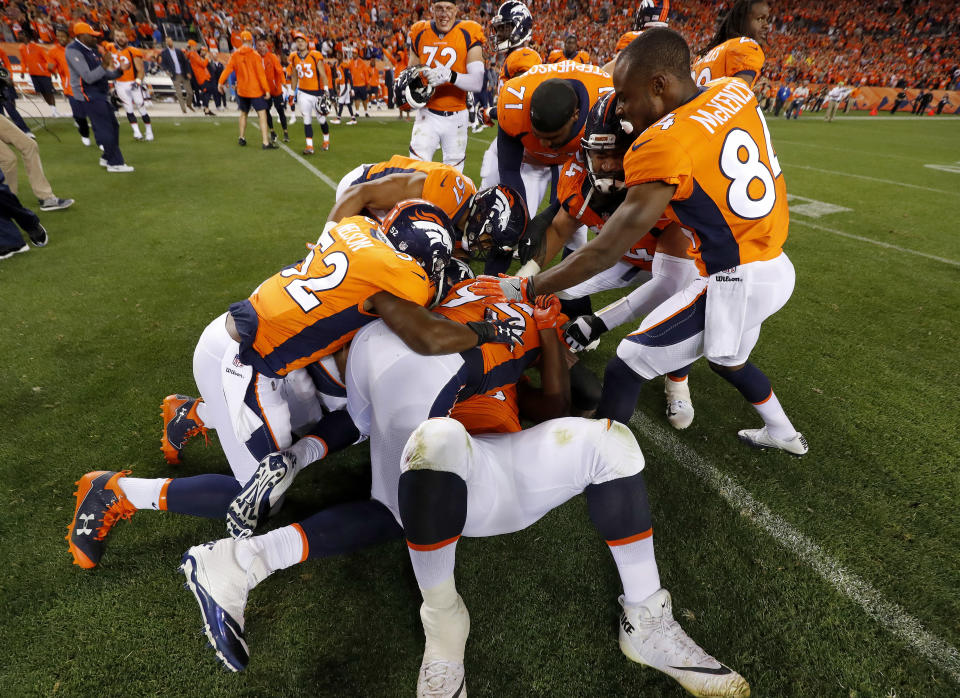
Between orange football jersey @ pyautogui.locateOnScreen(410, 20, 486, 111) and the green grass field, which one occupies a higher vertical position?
orange football jersey @ pyautogui.locateOnScreen(410, 20, 486, 111)

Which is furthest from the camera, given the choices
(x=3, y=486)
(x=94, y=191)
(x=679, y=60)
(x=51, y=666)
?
(x=94, y=191)

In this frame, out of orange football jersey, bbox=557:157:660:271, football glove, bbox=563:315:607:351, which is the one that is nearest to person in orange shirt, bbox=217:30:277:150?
orange football jersey, bbox=557:157:660:271

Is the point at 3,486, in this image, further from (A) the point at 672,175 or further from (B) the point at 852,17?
(B) the point at 852,17

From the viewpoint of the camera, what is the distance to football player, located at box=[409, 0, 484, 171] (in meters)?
5.23

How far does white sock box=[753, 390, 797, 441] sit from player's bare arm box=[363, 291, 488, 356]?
150 cm

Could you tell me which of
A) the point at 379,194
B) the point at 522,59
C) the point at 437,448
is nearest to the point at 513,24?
the point at 522,59

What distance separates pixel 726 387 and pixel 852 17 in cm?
4003

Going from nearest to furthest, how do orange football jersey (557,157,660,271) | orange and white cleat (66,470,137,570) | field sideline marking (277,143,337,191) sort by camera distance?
orange and white cleat (66,470,137,570)
orange football jersey (557,157,660,271)
field sideline marking (277,143,337,191)

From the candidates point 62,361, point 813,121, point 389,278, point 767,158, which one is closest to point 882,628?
point 767,158

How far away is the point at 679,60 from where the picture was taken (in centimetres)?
184

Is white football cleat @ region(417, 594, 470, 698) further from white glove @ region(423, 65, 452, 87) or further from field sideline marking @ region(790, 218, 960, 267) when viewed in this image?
field sideline marking @ region(790, 218, 960, 267)

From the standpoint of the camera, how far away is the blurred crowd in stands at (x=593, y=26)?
19.2 meters

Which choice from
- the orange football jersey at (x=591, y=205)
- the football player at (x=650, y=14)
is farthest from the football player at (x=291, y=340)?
the football player at (x=650, y=14)

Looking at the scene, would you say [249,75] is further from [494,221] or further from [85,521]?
[85,521]
